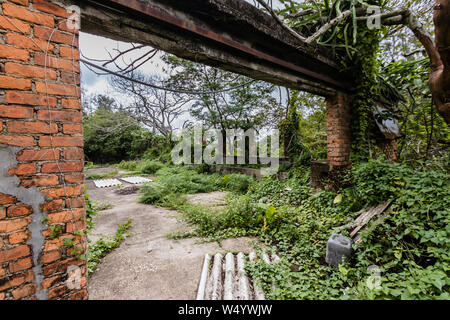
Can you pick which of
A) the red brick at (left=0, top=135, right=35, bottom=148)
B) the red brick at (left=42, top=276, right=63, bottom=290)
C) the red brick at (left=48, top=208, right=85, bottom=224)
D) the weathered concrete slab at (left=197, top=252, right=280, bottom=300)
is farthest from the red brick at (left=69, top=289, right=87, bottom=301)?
the red brick at (left=0, top=135, right=35, bottom=148)

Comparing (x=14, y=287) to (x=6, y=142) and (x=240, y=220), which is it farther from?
(x=240, y=220)

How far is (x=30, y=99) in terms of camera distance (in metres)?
1.24

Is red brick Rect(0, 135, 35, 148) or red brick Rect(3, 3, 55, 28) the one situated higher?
red brick Rect(3, 3, 55, 28)

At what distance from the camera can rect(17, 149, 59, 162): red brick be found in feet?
4.00

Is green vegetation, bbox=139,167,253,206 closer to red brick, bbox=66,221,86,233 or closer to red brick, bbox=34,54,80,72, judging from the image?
red brick, bbox=66,221,86,233

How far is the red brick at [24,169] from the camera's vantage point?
3.93 feet

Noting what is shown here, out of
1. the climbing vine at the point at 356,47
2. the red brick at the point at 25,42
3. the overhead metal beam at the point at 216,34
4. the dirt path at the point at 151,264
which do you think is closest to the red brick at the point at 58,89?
the red brick at the point at 25,42

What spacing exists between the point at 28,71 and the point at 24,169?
0.65 m

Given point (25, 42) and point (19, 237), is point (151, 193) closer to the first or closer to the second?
point (19, 237)

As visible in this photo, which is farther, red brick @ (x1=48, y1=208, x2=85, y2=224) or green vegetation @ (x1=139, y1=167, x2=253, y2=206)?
green vegetation @ (x1=139, y1=167, x2=253, y2=206)

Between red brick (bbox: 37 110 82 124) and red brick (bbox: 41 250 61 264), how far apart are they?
0.93 meters

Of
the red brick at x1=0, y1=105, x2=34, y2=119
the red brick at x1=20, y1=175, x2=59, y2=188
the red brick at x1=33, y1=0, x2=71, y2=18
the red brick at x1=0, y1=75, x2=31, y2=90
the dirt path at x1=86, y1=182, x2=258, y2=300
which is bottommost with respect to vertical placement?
the dirt path at x1=86, y1=182, x2=258, y2=300
